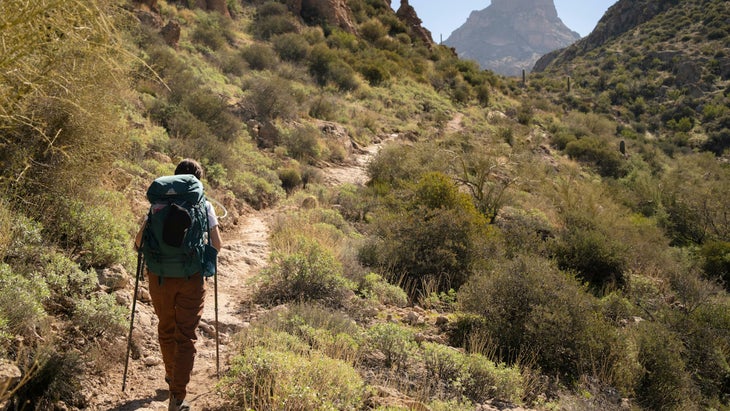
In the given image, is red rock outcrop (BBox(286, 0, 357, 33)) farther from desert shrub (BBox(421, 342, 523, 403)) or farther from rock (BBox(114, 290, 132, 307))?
desert shrub (BBox(421, 342, 523, 403))

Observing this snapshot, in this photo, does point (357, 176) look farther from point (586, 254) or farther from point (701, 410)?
point (701, 410)

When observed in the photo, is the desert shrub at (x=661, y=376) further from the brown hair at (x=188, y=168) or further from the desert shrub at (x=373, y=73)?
the desert shrub at (x=373, y=73)

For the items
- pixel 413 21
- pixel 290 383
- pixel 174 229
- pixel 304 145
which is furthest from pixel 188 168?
pixel 413 21

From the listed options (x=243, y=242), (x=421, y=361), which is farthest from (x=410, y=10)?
(x=421, y=361)

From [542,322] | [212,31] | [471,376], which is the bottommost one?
[471,376]

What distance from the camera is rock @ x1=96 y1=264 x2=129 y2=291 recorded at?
4098 mm

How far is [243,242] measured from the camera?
7145 mm

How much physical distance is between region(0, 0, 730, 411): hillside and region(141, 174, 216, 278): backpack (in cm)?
85

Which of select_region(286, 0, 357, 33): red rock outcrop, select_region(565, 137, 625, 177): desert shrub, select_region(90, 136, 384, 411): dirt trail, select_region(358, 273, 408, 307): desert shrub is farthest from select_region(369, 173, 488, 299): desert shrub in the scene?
select_region(286, 0, 357, 33): red rock outcrop

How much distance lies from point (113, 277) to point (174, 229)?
1759mm

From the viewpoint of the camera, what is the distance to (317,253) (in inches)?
222

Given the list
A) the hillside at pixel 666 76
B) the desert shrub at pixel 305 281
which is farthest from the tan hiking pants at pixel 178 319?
the hillside at pixel 666 76

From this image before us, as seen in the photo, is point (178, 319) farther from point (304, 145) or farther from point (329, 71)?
point (329, 71)

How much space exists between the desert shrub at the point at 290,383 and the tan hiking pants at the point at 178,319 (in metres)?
0.32
